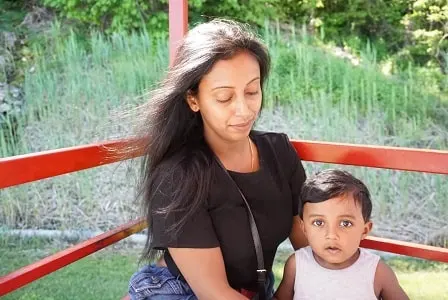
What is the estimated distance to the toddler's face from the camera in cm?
154

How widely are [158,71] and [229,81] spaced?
12.3ft

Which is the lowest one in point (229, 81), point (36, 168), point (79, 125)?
point (79, 125)

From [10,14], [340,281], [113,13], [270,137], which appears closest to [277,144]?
[270,137]

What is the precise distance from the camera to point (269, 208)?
1.64 metres

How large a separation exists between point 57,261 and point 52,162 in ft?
0.93

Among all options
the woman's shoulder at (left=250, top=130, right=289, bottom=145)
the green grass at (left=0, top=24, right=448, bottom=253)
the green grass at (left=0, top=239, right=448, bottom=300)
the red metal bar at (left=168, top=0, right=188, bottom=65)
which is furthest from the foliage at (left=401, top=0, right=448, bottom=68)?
the woman's shoulder at (left=250, top=130, right=289, bottom=145)

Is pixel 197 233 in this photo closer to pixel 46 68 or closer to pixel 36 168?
pixel 36 168

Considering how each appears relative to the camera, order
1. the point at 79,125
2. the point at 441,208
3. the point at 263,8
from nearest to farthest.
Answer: the point at 441,208 → the point at 79,125 → the point at 263,8

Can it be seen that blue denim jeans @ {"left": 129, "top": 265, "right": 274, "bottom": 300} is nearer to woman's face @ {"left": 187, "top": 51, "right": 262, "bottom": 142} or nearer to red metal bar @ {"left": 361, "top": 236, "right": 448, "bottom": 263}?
woman's face @ {"left": 187, "top": 51, "right": 262, "bottom": 142}

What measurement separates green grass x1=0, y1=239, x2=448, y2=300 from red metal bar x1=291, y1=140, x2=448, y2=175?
1718 mm

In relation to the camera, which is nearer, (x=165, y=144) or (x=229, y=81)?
(x=229, y=81)

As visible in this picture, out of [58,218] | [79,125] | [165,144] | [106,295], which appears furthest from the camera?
[79,125]

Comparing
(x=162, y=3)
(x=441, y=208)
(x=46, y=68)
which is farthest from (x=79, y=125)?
(x=441, y=208)

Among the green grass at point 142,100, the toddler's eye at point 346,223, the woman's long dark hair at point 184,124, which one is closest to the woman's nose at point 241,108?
the woman's long dark hair at point 184,124
